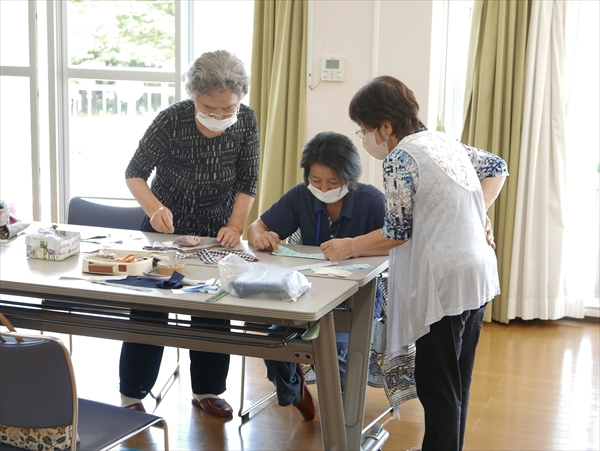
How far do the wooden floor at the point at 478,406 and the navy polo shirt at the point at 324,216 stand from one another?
2.29ft

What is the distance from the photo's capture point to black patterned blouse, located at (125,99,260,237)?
275 centimetres

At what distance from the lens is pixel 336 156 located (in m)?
2.56

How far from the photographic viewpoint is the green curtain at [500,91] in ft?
13.7

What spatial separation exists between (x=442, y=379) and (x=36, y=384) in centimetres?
113

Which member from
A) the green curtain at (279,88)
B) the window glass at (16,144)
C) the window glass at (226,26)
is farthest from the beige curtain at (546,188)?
the window glass at (16,144)

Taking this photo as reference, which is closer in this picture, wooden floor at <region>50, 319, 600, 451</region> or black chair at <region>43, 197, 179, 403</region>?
wooden floor at <region>50, 319, 600, 451</region>

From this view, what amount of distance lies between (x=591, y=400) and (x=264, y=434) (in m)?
1.56

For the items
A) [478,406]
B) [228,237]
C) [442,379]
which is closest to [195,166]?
[228,237]

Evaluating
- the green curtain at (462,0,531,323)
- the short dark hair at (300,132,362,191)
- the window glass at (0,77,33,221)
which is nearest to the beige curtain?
the green curtain at (462,0,531,323)

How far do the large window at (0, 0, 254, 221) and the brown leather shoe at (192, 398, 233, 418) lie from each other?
253 cm

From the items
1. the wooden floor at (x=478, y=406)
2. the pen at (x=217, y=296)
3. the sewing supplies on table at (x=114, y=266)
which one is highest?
the sewing supplies on table at (x=114, y=266)

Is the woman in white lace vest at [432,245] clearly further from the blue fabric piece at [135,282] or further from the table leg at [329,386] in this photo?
the blue fabric piece at [135,282]

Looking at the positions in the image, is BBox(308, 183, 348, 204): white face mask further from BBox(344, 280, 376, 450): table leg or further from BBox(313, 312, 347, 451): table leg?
BBox(313, 312, 347, 451): table leg

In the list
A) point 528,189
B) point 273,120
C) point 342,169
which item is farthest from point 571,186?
point 342,169
